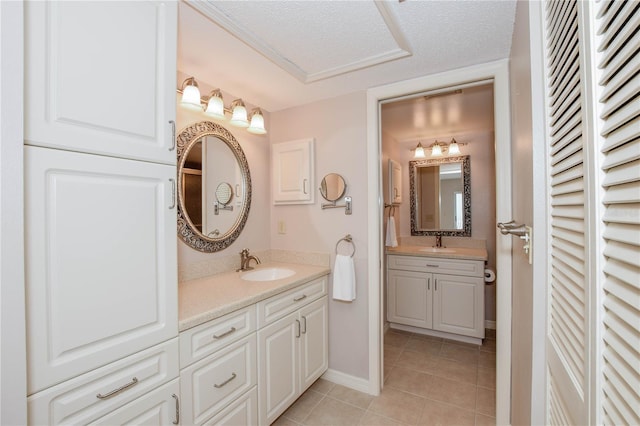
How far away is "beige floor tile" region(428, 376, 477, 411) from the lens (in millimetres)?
1962

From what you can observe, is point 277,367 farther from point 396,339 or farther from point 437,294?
point 437,294

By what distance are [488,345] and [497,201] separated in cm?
182

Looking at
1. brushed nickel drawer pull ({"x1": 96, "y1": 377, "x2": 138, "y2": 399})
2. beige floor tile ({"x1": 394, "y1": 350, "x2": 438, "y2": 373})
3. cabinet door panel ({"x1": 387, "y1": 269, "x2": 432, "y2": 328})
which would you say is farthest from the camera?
cabinet door panel ({"x1": 387, "y1": 269, "x2": 432, "y2": 328})

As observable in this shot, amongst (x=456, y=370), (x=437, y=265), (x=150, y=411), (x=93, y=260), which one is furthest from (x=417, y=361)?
(x=93, y=260)

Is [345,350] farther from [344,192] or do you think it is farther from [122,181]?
[122,181]

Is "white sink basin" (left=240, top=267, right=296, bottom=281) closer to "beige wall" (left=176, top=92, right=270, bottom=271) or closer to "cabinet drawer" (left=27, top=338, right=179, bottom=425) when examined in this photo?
"beige wall" (left=176, top=92, right=270, bottom=271)

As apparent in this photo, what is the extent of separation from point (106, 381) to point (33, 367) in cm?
22

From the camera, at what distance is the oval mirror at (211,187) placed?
5.89ft

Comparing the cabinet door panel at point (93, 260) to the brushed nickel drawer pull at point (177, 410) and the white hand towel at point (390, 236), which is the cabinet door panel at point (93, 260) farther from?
the white hand towel at point (390, 236)

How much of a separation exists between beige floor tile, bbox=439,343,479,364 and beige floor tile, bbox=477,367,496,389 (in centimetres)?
14

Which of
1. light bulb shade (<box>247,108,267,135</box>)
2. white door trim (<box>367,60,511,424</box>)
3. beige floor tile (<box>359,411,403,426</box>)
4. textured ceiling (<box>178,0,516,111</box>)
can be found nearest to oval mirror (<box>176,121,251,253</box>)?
light bulb shade (<box>247,108,267,135</box>)

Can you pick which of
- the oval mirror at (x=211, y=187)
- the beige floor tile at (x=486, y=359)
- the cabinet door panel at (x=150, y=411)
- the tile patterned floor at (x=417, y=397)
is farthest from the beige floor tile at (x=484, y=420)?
the oval mirror at (x=211, y=187)

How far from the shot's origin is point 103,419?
0.93 metres

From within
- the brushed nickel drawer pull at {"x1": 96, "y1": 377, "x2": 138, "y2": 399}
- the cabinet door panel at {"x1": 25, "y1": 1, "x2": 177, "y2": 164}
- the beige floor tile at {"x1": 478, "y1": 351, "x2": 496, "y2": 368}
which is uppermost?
the cabinet door panel at {"x1": 25, "y1": 1, "x2": 177, "y2": 164}
